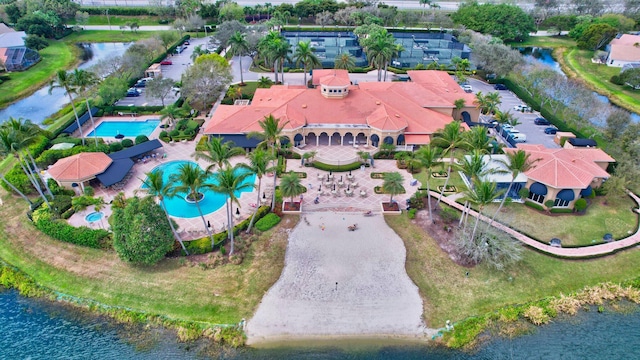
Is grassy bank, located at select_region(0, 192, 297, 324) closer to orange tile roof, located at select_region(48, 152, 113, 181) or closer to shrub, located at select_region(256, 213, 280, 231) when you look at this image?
shrub, located at select_region(256, 213, 280, 231)

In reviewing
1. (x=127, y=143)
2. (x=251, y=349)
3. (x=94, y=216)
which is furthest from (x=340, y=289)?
(x=127, y=143)

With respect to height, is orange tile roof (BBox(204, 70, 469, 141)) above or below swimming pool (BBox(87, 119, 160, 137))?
above

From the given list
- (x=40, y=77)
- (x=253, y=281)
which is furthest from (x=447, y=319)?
(x=40, y=77)

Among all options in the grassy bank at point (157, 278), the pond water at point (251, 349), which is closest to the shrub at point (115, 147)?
the grassy bank at point (157, 278)

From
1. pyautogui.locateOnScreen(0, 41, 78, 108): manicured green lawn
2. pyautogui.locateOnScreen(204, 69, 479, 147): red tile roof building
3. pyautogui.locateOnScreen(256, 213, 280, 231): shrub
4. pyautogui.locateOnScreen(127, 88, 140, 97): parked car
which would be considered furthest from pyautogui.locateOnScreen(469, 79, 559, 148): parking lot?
pyautogui.locateOnScreen(0, 41, 78, 108): manicured green lawn

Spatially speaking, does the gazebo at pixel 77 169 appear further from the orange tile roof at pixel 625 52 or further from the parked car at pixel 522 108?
the orange tile roof at pixel 625 52

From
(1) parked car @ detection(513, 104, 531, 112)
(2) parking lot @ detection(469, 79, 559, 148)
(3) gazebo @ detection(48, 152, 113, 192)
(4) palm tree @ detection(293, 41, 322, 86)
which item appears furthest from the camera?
(4) palm tree @ detection(293, 41, 322, 86)
